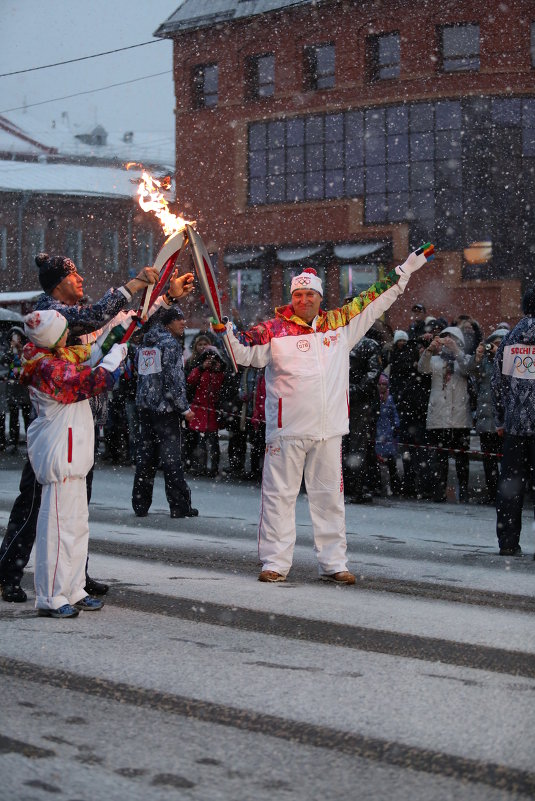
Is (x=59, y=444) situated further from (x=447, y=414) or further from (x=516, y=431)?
(x=447, y=414)

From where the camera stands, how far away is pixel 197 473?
628 inches

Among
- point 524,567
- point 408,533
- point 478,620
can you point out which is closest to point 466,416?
point 408,533

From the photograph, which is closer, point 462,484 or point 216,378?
point 462,484

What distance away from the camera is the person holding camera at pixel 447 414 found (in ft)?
43.7

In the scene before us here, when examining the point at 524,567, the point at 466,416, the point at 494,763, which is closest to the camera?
the point at 494,763

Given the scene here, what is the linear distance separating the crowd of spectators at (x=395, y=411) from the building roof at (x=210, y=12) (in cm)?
2026

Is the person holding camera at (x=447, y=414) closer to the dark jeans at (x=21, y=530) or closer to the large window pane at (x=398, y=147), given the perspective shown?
the dark jeans at (x=21, y=530)

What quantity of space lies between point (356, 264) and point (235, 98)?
6252 millimetres

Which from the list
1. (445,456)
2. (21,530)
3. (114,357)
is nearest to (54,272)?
(114,357)

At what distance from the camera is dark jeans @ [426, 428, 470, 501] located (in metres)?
13.3

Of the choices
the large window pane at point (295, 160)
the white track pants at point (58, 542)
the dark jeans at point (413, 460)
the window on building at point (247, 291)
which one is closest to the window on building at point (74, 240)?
the window on building at point (247, 291)

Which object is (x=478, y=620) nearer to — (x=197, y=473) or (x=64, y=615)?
(x=64, y=615)

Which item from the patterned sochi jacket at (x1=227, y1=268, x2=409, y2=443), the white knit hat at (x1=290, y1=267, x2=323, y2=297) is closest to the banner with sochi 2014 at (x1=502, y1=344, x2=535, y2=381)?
the patterned sochi jacket at (x1=227, y1=268, x2=409, y2=443)

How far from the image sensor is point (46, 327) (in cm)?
630
